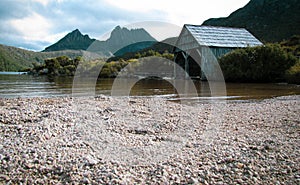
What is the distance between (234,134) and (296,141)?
1.28 meters

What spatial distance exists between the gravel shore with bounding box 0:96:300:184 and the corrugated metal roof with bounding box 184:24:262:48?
65.2ft

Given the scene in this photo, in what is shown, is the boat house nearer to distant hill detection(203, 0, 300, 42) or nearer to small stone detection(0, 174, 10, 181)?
small stone detection(0, 174, 10, 181)

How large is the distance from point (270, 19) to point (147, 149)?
78111 mm

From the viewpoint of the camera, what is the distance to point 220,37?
27391 mm

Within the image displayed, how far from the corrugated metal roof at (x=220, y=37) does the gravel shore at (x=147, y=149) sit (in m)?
19.9

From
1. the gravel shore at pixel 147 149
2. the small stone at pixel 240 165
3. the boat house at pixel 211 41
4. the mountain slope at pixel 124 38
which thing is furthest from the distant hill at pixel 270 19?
the small stone at pixel 240 165

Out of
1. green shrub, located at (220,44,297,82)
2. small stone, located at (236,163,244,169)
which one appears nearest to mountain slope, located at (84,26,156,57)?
small stone, located at (236,163,244,169)

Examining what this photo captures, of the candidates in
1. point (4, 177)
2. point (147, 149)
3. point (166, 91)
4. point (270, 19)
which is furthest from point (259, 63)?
point (270, 19)

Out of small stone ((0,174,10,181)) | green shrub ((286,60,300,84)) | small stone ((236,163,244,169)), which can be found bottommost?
small stone ((0,174,10,181))

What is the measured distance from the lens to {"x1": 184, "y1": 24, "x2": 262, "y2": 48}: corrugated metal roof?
87.1ft

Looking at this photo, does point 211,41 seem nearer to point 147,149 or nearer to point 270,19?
point 147,149

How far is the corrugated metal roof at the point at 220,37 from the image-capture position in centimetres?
2656

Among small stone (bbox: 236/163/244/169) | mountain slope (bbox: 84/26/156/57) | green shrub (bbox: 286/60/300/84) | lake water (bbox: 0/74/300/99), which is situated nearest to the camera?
small stone (bbox: 236/163/244/169)

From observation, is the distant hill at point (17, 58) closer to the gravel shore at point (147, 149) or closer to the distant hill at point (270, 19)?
the distant hill at point (270, 19)
